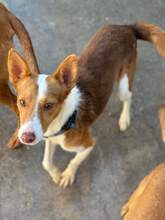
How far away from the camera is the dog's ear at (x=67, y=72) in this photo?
2.80 m

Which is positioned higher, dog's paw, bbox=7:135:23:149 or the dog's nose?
the dog's nose

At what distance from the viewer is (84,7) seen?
4.77 metres

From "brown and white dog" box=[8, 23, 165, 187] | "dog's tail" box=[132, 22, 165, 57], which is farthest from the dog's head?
"dog's tail" box=[132, 22, 165, 57]

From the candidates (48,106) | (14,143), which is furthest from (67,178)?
(48,106)

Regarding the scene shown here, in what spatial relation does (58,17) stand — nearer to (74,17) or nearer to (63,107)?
(74,17)

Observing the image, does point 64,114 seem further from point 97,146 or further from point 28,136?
point 97,146

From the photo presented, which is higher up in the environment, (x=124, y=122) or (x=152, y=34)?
(x=152, y=34)

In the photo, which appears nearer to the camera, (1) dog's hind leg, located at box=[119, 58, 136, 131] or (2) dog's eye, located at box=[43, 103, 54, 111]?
(2) dog's eye, located at box=[43, 103, 54, 111]

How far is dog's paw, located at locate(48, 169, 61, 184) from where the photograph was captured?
3.64 metres

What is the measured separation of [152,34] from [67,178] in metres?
1.32

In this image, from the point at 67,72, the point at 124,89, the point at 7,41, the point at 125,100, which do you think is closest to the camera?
the point at 67,72

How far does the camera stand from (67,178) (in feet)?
12.0

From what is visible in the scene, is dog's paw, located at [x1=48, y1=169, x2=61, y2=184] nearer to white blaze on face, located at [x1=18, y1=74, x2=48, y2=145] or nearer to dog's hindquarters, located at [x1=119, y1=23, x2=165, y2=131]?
dog's hindquarters, located at [x1=119, y1=23, x2=165, y2=131]

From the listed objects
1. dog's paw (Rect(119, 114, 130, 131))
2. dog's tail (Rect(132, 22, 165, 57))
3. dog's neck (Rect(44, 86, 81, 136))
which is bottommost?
dog's paw (Rect(119, 114, 130, 131))
